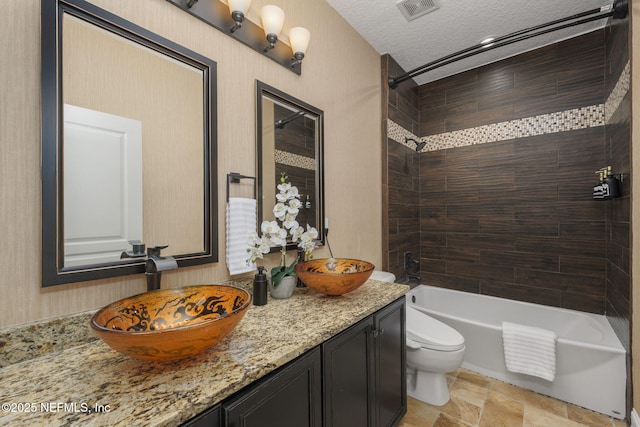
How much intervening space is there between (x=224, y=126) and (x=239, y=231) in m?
0.51

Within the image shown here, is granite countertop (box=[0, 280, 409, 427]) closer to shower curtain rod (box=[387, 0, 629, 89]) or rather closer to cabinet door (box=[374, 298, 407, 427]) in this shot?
cabinet door (box=[374, 298, 407, 427])

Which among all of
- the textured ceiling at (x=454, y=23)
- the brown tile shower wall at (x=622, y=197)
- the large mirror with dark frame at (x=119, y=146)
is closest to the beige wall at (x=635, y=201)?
the brown tile shower wall at (x=622, y=197)

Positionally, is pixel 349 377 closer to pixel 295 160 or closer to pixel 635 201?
pixel 295 160

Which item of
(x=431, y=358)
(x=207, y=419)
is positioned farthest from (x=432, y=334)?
(x=207, y=419)

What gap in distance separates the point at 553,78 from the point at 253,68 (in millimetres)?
2656

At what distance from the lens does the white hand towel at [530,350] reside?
190 centimetres

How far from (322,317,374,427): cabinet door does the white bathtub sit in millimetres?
1356

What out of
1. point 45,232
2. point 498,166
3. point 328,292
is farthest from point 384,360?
point 498,166

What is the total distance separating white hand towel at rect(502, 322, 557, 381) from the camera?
1.90m

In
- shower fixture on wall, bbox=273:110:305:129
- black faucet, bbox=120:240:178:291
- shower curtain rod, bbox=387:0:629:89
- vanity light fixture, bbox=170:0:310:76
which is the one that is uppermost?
shower curtain rod, bbox=387:0:629:89

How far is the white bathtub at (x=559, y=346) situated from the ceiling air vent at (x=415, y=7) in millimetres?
2362

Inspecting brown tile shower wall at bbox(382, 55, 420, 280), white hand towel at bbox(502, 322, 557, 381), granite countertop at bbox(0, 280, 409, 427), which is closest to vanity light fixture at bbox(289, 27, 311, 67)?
brown tile shower wall at bbox(382, 55, 420, 280)

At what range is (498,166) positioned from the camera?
277 cm

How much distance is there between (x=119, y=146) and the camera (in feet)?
3.43
